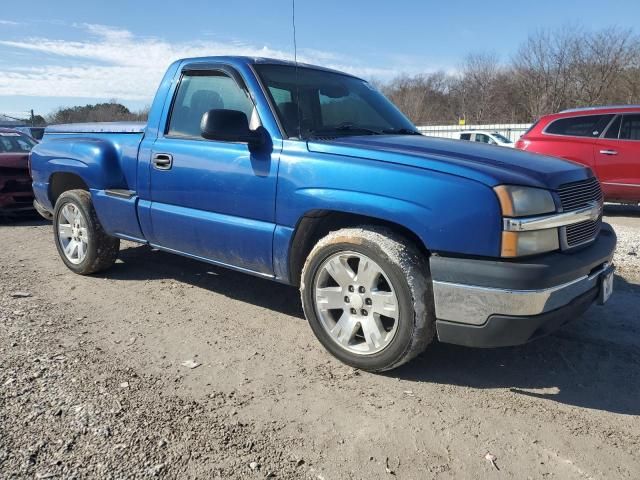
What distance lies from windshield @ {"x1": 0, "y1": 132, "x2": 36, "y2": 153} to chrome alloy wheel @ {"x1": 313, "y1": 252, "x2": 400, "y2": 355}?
7792 millimetres

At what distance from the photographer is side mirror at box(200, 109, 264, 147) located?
3316mm

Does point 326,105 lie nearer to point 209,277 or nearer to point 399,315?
point 399,315

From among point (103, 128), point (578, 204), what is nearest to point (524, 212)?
point (578, 204)

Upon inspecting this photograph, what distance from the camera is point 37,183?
5.53 metres

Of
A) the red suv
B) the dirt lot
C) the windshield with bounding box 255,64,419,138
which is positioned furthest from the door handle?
the red suv

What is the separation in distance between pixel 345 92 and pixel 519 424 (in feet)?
8.89

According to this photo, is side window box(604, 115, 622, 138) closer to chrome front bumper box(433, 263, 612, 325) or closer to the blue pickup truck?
the blue pickup truck

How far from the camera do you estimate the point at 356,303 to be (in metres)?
3.12

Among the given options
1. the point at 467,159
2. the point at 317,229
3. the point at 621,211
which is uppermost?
the point at 467,159

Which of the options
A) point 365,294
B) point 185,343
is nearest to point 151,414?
point 185,343

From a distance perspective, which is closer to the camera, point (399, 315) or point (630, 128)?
point (399, 315)

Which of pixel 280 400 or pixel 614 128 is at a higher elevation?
pixel 614 128

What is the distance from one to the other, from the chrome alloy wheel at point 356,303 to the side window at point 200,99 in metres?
1.31

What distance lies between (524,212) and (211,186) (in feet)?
6.84
